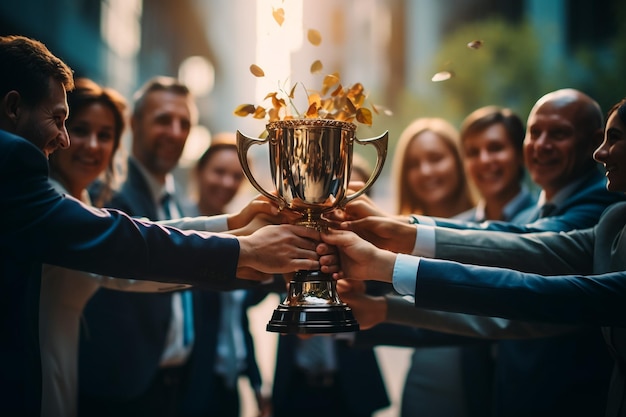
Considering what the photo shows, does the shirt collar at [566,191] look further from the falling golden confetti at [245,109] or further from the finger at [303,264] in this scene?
the falling golden confetti at [245,109]

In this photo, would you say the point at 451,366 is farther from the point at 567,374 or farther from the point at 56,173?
the point at 56,173

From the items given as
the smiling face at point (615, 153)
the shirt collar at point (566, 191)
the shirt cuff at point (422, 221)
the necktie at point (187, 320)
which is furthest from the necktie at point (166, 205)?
the smiling face at point (615, 153)

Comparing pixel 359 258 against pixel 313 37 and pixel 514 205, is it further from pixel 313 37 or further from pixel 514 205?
pixel 514 205

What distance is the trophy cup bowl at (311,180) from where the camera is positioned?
221cm

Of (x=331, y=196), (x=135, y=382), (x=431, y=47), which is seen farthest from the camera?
(x=431, y=47)

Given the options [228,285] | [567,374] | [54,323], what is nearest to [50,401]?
[54,323]

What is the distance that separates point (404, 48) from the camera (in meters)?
32.9

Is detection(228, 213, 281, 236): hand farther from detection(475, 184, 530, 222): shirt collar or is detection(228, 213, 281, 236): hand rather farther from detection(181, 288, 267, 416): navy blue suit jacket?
detection(475, 184, 530, 222): shirt collar

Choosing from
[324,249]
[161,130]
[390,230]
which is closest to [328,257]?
[324,249]

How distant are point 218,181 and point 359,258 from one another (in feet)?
8.36

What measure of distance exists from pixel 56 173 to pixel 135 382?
116 cm

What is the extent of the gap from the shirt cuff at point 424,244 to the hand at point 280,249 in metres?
0.44

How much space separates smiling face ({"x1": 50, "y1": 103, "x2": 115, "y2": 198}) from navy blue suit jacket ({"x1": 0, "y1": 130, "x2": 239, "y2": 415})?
3.40 feet

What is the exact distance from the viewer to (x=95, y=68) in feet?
54.4
